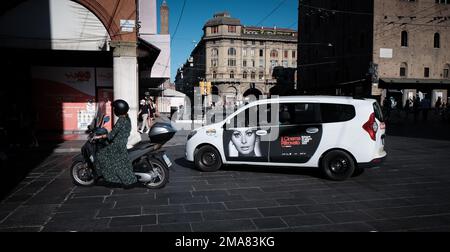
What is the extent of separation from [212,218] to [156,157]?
6.79 ft

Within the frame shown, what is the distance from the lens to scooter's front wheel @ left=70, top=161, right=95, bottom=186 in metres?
6.32

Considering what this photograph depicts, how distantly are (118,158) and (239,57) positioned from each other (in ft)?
277

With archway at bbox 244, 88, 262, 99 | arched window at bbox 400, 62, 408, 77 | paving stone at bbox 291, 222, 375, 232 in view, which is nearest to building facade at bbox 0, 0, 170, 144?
paving stone at bbox 291, 222, 375, 232

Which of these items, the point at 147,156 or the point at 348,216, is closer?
the point at 348,216

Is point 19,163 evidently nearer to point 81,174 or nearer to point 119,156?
point 81,174

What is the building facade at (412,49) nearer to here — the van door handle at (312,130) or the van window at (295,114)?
the van window at (295,114)

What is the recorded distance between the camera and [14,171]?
7566 millimetres

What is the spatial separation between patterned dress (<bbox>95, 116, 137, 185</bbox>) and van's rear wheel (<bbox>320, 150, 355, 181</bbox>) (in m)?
3.64

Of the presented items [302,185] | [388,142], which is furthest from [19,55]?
[388,142]

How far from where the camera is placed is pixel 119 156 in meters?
5.76

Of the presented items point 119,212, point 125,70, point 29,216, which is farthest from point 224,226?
point 125,70

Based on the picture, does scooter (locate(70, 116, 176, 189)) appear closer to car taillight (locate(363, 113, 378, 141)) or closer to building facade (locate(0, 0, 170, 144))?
car taillight (locate(363, 113, 378, 141))

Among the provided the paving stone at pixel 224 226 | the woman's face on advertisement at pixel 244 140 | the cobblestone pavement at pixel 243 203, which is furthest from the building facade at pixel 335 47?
the paving stone at pixel 224 226

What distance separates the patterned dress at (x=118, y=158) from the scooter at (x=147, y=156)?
0.51 feet
